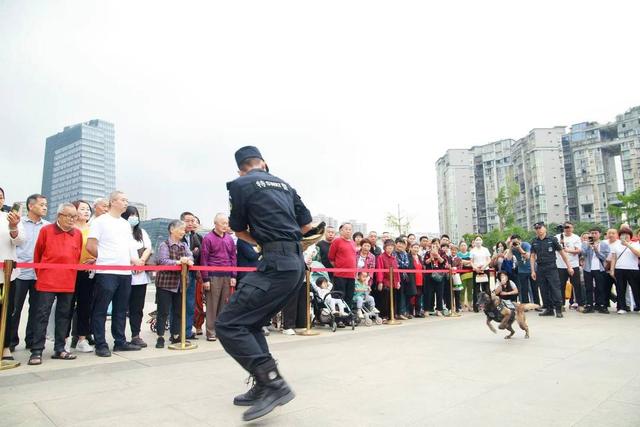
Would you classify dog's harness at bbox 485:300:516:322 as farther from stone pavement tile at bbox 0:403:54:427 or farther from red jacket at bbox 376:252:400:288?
stone pavement tile at bbox 0:403:54:427

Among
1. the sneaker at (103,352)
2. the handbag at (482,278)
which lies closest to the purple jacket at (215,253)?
the sneaker at (103,352)

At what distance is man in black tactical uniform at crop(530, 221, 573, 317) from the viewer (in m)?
8.97

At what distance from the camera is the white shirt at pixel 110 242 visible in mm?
5262

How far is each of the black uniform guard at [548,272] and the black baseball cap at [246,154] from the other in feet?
25.7

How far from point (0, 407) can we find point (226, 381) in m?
1.65

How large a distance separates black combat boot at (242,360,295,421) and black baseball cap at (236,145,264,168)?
5.06ft

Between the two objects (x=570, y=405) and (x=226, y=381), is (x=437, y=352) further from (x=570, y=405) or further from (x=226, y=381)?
(x=226, y=381)


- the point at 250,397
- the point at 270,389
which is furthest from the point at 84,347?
the point at 270,389

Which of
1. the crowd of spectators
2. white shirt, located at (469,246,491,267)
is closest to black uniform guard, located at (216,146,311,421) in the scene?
the crowd of spectators

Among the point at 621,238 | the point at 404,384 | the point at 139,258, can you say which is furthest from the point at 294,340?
the point at 621,238

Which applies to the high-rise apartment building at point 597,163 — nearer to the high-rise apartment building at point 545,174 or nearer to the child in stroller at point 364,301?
the high-rise apartment building at point 545,174

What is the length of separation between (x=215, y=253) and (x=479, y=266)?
740 cm

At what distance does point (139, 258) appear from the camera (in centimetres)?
618

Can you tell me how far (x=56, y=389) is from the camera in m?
3.49
